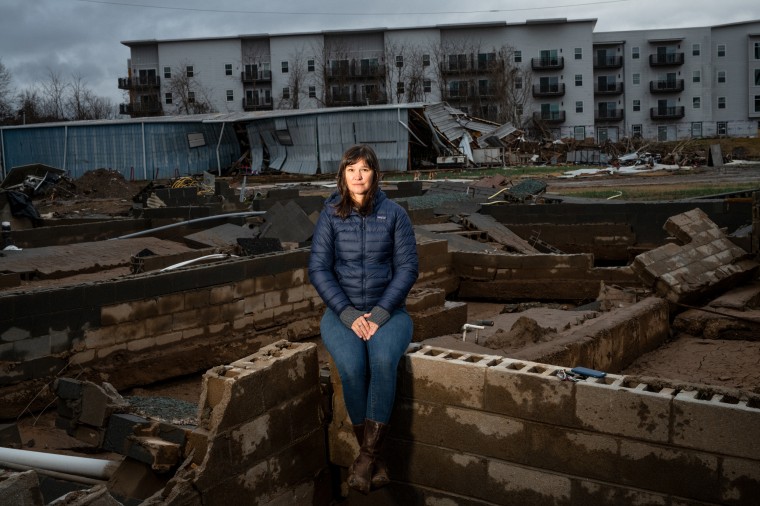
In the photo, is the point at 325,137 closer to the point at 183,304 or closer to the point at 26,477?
the point at 183,304

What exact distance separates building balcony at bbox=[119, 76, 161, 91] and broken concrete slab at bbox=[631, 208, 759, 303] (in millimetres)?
63764

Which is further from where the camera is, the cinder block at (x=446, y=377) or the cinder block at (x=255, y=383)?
the cinder block at (x=446, y=377)

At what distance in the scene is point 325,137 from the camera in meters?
44.2

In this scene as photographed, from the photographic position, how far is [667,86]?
7356 cm

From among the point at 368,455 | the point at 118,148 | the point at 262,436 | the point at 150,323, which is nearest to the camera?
the point at 368,455

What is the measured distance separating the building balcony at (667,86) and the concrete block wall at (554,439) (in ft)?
239

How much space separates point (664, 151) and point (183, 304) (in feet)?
156

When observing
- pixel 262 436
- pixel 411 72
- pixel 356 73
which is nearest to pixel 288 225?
pixel 262 436

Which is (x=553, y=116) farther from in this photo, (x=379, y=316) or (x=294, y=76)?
(x=379, y=316)

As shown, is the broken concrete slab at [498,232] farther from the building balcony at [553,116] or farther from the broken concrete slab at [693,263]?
the building balcony at [553,116]

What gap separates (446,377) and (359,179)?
4.68ft

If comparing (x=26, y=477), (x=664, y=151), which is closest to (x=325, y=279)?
(x=26, y=477)

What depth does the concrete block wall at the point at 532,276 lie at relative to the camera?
52.3 feet

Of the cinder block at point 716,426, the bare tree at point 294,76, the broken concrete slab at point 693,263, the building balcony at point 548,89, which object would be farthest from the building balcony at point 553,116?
the cinder block at point 716,426
